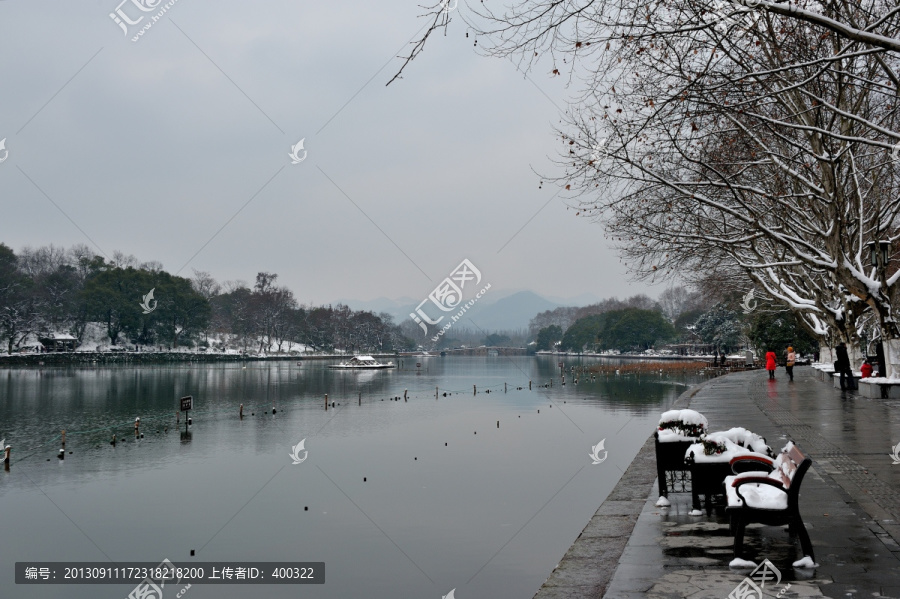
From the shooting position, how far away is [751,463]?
7.25m

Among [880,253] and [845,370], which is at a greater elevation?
[880,253]

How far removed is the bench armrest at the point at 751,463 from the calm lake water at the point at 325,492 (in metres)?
5.76

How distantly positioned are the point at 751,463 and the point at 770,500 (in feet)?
3.90

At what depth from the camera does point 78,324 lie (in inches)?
3794

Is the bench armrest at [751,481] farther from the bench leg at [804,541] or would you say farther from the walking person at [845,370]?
the walking person at [845,370]

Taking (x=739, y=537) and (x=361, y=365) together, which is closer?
(x=739, y=537)

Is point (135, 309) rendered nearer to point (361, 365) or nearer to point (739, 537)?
point (361, 365)

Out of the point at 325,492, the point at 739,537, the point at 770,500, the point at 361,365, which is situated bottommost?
the point at 325,492

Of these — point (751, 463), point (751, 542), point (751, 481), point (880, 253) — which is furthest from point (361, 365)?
point (751, 481)

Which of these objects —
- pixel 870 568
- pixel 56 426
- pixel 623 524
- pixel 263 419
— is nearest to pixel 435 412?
pixel 263 419

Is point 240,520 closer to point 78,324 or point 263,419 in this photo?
point 263,419

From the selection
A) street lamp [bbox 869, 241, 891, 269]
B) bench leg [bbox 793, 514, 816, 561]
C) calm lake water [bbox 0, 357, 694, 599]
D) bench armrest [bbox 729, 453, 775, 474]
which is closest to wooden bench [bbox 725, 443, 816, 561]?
bench leg [bbox 793, 514, 816, 561]

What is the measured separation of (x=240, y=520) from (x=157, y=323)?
89.0 meters

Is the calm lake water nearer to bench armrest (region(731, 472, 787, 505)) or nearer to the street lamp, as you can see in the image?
bench armrest (region(731, 472, 787, 505))
